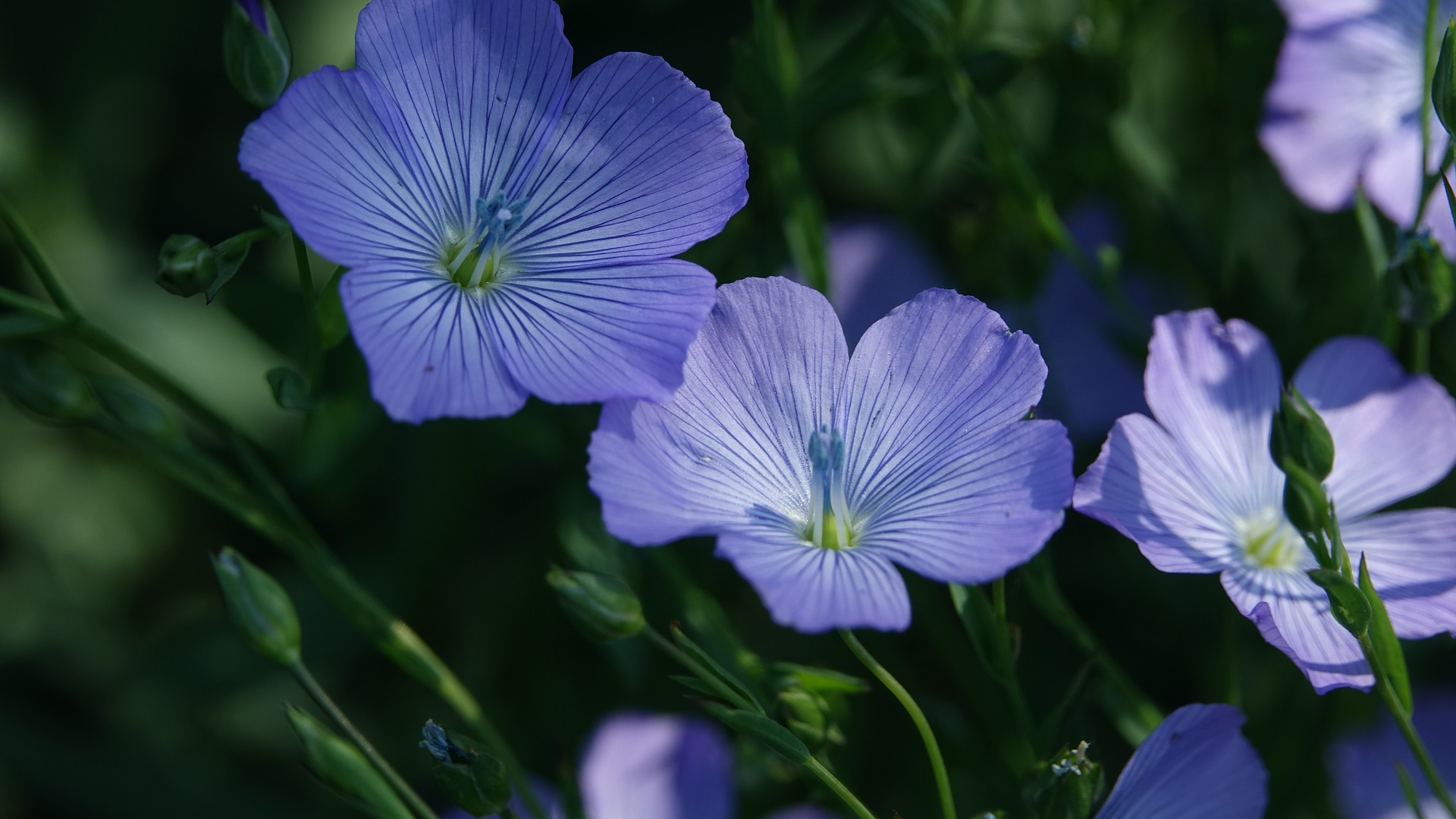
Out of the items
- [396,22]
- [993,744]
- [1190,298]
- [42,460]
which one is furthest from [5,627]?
[1190,298]

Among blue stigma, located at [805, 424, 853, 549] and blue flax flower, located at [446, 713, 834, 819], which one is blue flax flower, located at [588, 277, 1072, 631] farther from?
blue flax flower, located at [446, 713, 834, 819]

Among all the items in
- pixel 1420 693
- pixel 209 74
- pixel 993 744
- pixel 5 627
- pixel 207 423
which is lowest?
pixel 1420 693

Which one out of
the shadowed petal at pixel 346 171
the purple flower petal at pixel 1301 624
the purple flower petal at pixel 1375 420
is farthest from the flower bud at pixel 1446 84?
the shadowed petal at pixel 346 171

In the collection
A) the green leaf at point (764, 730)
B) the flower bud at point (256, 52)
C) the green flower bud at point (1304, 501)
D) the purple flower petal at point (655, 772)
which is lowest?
the purple flower petal at point (655, 772)

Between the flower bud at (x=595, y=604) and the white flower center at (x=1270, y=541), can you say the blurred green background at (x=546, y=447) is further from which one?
the flower bud at (x=595, y=604)

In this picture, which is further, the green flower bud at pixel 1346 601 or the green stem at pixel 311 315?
the green stem at pixel 311 315

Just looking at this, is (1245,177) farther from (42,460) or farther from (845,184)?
(42,460)

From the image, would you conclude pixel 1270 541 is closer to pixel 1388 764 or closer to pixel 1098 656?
pixel 1098 656

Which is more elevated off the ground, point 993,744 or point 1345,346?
point 1345,346
